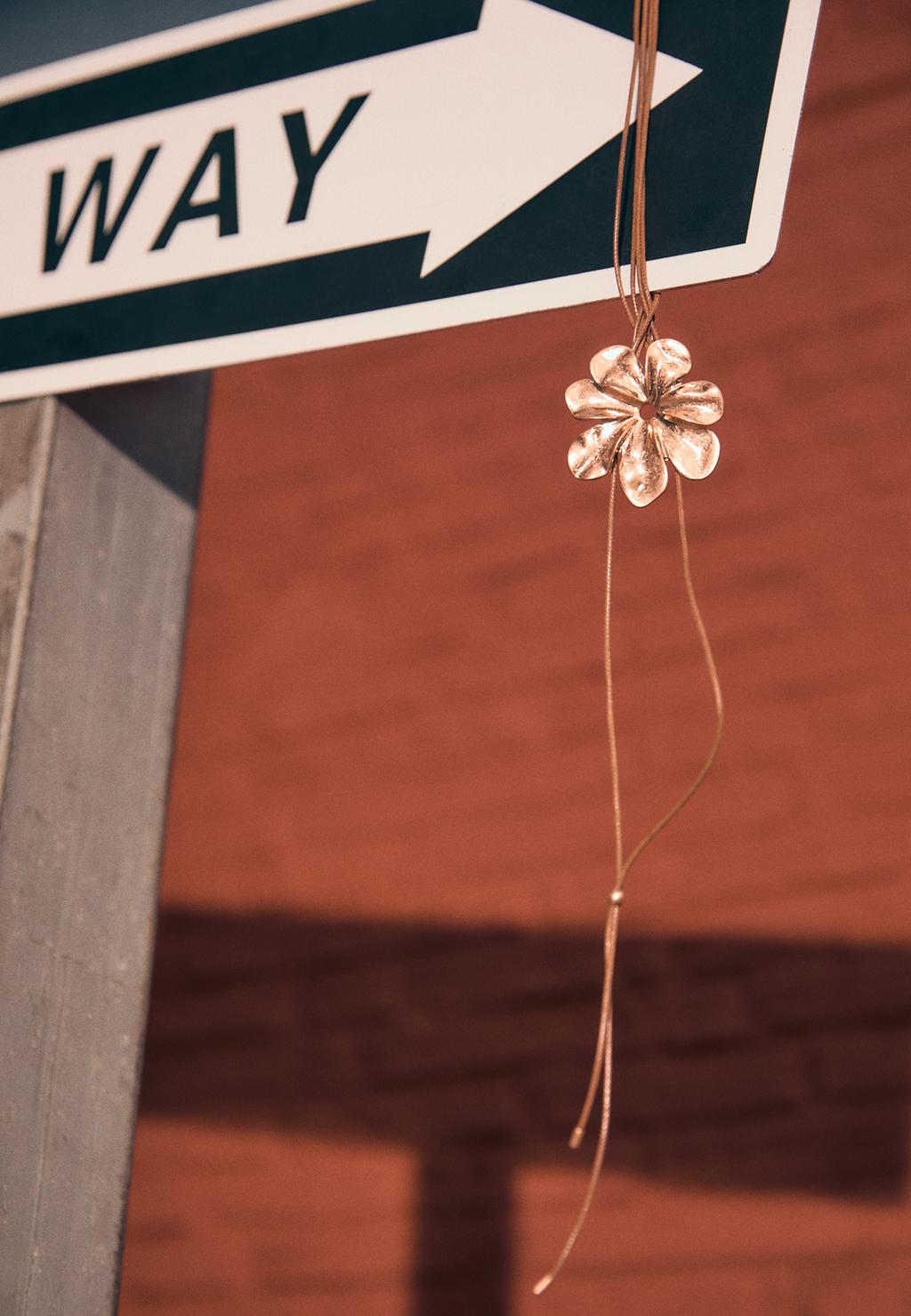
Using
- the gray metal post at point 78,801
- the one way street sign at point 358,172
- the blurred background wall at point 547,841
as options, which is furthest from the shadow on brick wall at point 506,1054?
the one way street sign at point 358,172

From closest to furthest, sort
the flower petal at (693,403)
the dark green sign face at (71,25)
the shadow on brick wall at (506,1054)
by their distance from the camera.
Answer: the flower petal at (693,403) < the dark green sign face at (71,25) < the shadow on brick wall at (506,1054)

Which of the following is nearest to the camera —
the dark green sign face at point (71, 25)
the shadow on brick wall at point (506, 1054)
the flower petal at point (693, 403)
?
the flower petal at point (693, 403)

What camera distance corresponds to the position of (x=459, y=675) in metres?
2.26

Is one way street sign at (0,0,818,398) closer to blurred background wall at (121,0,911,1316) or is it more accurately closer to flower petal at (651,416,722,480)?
flower petal at (651,416,722,480)

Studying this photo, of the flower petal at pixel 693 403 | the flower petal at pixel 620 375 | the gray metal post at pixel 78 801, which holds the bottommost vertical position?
the gray metal post at pixel 78 801

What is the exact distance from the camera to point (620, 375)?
0.69m

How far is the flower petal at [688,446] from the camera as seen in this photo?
2.21 ft

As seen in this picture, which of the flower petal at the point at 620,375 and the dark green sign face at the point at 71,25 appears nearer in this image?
the flower petal at the point at 620,375

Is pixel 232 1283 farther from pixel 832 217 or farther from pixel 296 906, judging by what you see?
pixel 832 217

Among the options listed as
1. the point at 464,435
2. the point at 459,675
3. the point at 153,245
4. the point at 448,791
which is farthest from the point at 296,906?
the point at 153,245

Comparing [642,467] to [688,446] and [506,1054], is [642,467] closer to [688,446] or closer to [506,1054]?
[688,446]

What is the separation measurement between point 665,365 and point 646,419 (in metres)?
0.03

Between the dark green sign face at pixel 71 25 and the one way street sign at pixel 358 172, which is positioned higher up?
the dark green sign face at pixel 71 25

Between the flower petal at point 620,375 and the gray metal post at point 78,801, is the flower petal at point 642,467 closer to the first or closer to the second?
the flower petal at point 620,375
